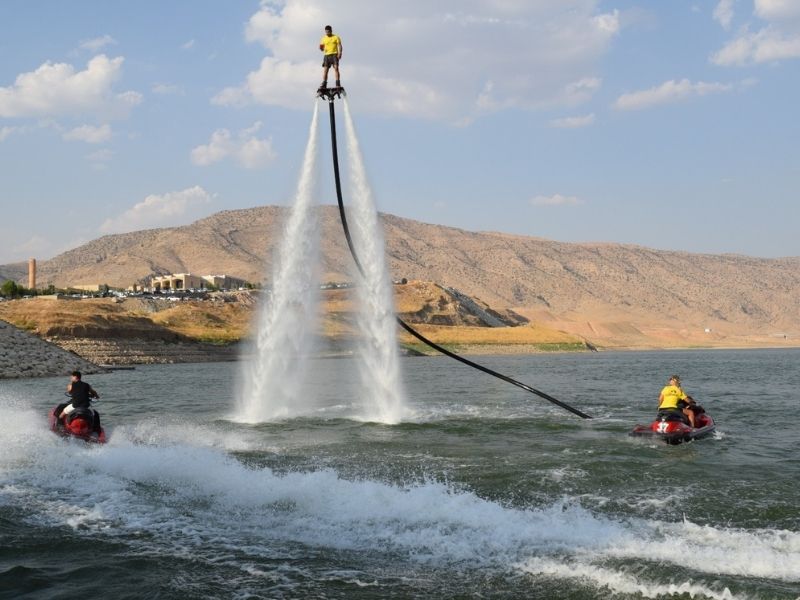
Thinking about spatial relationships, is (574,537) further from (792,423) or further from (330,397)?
(330,397)

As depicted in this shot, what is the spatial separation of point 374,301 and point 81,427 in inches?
362

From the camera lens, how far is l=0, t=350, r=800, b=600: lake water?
9.35 metres

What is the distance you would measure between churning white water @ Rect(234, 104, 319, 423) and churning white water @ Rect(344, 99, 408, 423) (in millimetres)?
1525

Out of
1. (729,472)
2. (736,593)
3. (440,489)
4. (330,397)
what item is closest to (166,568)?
(440,489)

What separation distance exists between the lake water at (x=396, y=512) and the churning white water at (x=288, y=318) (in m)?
2.38

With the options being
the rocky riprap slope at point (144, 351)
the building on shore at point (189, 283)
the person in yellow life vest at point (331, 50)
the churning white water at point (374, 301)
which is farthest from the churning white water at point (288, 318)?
the building on shore at point (189, 283)

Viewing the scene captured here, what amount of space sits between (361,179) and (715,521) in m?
13.6

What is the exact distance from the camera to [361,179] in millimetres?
22172

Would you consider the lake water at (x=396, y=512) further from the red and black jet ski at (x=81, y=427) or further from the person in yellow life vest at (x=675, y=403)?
Result: the person in yellow life vest at (x=675, y=403)

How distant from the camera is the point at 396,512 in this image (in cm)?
1231

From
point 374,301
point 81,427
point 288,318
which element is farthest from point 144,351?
point 81,427

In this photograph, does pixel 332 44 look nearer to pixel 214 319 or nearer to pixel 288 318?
pixel 288 318

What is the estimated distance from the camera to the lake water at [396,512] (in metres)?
9.35

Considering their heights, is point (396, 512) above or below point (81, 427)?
below
